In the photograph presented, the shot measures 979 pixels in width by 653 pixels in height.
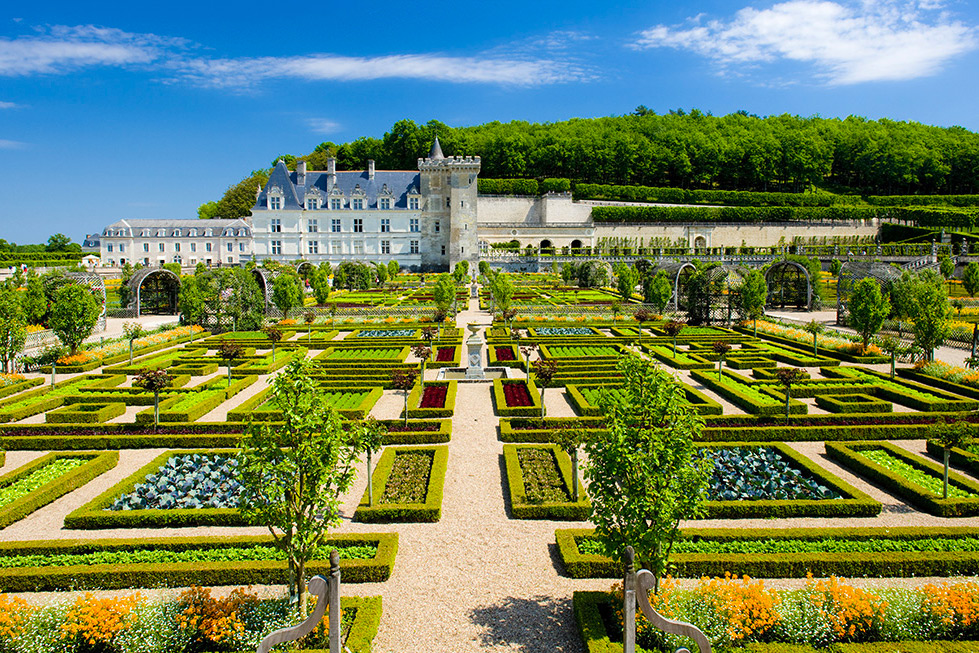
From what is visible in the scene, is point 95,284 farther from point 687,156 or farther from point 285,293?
point 687,156

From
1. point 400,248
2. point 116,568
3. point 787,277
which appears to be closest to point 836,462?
point 116,568

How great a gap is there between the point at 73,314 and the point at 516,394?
17.8m

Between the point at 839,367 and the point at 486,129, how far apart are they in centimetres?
8382

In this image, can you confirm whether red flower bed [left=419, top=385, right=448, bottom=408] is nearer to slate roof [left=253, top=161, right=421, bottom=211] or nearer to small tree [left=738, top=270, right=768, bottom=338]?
small tree [left=738, top=270, right=768, bottom=338]

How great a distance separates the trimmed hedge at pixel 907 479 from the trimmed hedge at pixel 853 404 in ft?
7.47

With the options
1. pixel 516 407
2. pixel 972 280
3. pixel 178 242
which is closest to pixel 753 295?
pixel 516 407

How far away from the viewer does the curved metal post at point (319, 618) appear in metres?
4.48

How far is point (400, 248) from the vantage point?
2623 inches

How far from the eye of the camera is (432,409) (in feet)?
52.3

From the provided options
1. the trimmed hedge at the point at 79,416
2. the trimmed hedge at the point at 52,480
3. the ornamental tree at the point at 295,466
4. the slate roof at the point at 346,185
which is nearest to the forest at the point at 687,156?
the slate roof at the point at 346,185

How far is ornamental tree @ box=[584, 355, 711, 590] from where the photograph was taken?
22.5 ft

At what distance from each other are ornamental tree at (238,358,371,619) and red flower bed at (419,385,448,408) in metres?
9.43

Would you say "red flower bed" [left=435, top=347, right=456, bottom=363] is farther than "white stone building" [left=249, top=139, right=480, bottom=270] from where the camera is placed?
No

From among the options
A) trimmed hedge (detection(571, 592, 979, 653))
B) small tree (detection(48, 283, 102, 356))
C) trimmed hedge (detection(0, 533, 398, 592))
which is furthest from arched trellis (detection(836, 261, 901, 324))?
small tree (detection(48, 283, 102, 356))
